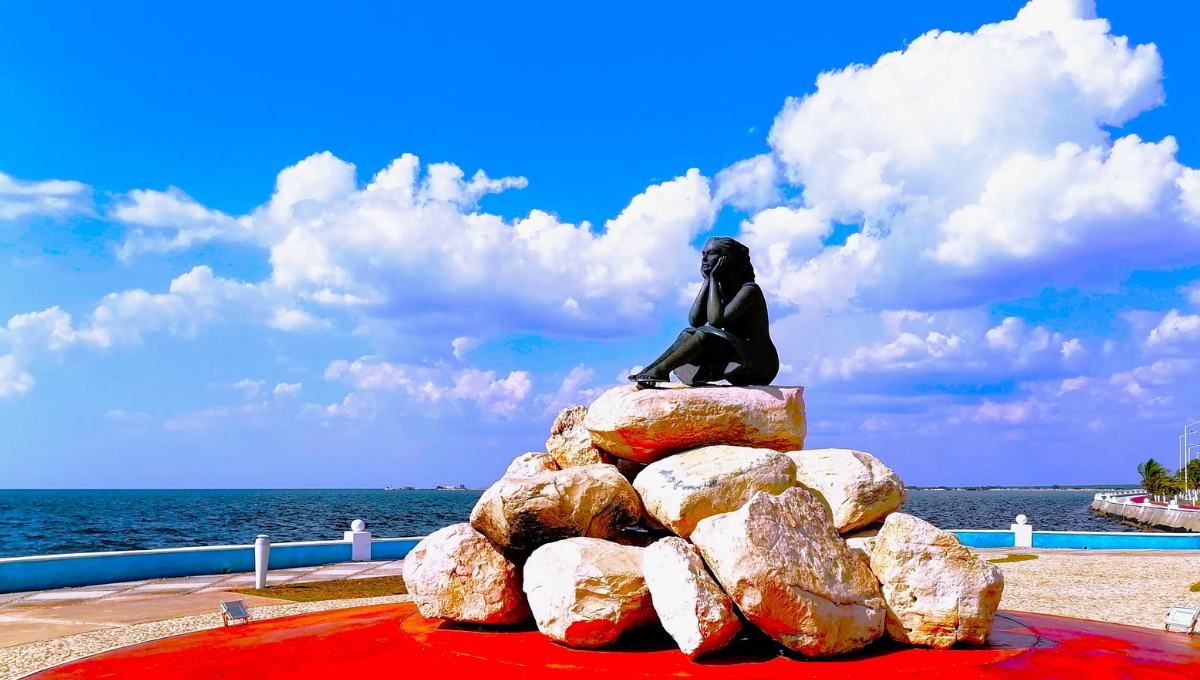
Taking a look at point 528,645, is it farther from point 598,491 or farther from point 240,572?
point 240,572

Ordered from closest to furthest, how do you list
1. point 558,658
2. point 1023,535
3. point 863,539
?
point 558,658, point 863,539, point 1023,535

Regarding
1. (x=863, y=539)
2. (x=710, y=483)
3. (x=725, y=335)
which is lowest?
(x=863, y=539)

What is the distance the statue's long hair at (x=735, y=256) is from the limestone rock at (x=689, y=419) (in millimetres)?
1792

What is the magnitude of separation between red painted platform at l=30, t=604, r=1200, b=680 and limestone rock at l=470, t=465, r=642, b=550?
1.14 meters

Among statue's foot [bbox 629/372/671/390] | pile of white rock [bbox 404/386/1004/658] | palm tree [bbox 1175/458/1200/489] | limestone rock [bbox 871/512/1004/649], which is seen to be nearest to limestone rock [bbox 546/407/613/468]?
pile of white rock [bbox 404/386/1004/658]

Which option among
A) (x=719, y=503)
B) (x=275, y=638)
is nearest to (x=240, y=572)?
(x=275, y=638)

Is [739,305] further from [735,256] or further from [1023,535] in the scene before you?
[1023,535]

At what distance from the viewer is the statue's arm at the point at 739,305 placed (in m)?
11.9

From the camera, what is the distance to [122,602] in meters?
14.7

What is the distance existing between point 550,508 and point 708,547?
211 cm

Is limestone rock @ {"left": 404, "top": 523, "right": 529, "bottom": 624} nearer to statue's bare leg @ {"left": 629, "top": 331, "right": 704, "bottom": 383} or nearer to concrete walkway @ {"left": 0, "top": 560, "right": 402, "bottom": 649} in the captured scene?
statue's bare leg @ {"left": 629, "top": 331, "right": 704, "bottom": 383}

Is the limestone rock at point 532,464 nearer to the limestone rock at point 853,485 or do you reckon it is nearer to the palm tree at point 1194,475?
the limestone rock at point 853,485

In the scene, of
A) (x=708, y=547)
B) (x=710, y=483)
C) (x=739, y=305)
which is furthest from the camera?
(x=739, y=305)

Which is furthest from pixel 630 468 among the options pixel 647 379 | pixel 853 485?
pixel 853 485
